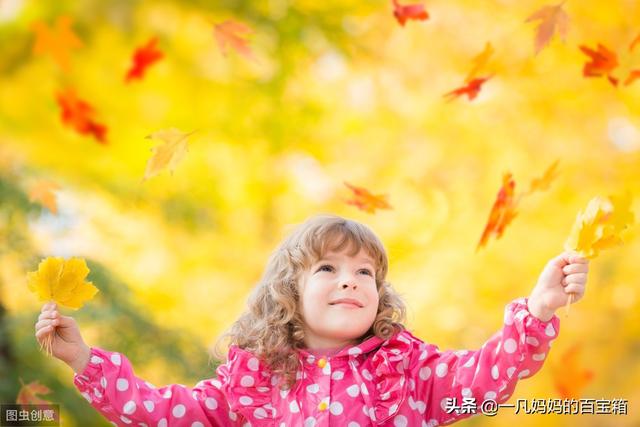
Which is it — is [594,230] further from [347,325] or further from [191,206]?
[191,206]

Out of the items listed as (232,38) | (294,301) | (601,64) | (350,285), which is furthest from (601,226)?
(232,38)

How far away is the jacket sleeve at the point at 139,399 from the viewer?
5.78 ft

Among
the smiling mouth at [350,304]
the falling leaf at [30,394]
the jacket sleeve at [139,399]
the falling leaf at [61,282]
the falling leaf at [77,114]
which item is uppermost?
the falling leaf at [77,114]

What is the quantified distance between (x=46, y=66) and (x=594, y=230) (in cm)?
423

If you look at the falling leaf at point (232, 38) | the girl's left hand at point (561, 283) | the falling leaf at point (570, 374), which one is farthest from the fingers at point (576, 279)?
the falling leaf at point (570, 374)

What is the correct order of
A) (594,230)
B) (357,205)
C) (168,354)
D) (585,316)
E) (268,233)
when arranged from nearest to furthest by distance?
(594,230)
(357,205)
(168,354)
(585,316)
(268,233)

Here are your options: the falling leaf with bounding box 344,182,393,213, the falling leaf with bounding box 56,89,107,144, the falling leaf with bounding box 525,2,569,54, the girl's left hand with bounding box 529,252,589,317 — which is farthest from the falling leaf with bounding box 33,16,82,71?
the girl's left hand with bounding box 529,252,589,317

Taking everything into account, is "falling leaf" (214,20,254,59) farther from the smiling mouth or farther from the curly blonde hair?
the smiling mouth

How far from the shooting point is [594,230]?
1.61 m

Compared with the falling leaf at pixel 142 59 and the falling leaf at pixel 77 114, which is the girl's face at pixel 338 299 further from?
the falling leaf at pixel 142 59

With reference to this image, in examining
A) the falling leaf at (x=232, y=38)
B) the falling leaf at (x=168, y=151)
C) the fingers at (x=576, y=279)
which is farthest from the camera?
the falling leaf at (x=232, y=38)

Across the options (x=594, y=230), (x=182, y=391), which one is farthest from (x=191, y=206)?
(x=594, y=230)

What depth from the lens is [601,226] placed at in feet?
5.31

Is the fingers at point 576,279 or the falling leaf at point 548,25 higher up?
the falling leaf at point 548,25
